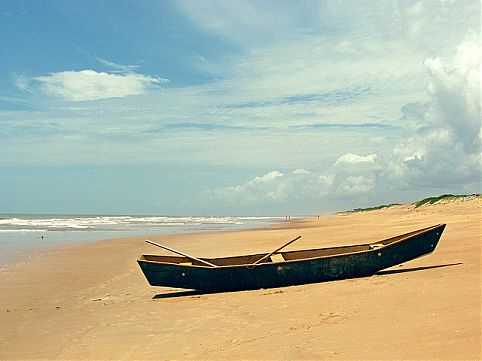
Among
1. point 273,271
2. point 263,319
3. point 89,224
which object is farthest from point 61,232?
point 263,319

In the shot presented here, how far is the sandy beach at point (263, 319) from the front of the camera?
17.8ft

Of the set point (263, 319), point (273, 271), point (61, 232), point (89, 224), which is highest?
point (89, 224)

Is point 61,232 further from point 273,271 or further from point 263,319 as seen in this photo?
point 263,319

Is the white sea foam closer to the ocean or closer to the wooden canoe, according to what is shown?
the ocean

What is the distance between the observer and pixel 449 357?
4.61m

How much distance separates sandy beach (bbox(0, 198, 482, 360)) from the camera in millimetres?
5426

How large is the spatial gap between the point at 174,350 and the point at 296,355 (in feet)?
5.83

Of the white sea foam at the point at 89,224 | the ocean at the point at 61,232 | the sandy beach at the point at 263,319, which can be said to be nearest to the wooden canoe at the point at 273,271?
the sandy beach at the point at 263,319

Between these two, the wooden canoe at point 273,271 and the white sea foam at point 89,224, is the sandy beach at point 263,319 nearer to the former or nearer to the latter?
the wooden canoe at point 273,271

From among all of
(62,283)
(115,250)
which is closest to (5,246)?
(115,250)

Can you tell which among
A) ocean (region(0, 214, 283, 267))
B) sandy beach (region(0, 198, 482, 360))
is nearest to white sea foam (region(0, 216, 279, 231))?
ocean (region(0, 214, 283, 267))

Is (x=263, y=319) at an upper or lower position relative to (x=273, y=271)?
lower

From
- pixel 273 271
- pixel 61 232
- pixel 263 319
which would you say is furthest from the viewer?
pixel 61 232

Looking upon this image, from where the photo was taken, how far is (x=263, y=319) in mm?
7469
